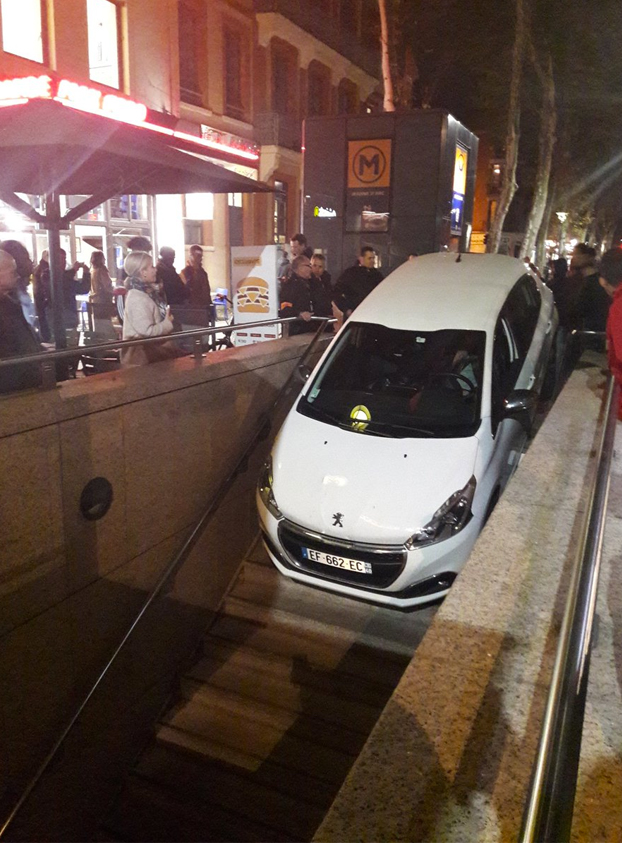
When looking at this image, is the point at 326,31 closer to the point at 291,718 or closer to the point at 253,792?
the point at 291,718

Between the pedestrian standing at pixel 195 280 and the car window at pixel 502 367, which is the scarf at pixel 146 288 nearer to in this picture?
the car window at pixel 502 367

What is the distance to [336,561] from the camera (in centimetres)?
459

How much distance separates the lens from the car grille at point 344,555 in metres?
4.44

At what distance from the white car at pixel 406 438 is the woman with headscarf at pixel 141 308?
1579 mm

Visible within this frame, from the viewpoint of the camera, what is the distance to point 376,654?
17.2ft

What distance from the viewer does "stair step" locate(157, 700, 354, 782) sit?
480 centimetres

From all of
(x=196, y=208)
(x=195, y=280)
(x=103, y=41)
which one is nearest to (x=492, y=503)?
(x=195, y=280)

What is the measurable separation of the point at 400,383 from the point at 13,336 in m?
2.99

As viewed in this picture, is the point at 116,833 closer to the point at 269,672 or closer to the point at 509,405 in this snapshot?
the point at 269,672

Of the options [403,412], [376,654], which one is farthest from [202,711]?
[403,412]

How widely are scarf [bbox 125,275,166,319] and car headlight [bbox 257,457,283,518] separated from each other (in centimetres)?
196

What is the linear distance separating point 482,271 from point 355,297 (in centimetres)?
232

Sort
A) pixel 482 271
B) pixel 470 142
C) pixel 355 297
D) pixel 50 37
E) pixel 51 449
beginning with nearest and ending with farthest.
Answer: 1. pixel 51 449
2. pixel 482 271
3. pixel 355 297
4. pixel 50 37
5. pixel 470 142

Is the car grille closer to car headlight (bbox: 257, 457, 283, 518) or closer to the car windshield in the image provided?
car headlight (bbox: 257, 457, 283, 518)
